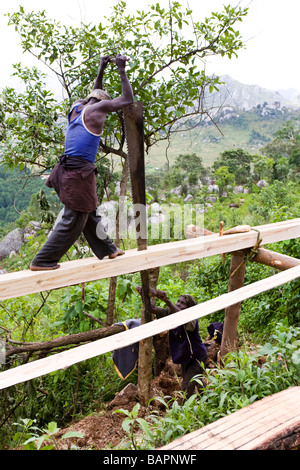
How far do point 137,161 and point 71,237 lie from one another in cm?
64

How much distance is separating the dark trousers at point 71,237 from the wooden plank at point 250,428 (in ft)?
4.33

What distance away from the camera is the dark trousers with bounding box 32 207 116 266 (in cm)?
248

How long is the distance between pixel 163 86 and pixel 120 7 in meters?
0.83

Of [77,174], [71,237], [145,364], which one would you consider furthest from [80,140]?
[145,364]

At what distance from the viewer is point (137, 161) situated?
102 inches

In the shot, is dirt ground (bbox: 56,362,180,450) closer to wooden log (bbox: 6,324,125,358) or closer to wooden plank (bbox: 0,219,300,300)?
wooden log (bbox: 6,324,125,358)

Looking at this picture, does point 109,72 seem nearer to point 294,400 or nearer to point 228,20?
point 228,20

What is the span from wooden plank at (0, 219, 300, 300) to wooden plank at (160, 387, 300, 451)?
118 cm

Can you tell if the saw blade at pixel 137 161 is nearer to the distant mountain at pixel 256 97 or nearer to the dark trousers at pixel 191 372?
the dark trousers at pixel 191 372

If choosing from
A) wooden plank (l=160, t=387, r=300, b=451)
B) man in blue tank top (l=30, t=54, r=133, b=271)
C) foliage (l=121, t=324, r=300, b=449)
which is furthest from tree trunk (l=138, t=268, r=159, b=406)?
wooden plank (l=160, t=387, r=300, b=451)

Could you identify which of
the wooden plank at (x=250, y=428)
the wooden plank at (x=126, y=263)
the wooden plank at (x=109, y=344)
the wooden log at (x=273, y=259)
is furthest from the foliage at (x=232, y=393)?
the wooden log at (x=273, y=259)

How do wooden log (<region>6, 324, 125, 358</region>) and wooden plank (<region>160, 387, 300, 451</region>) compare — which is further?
wooden log (<region>6, 324, 125, 358</region>)
